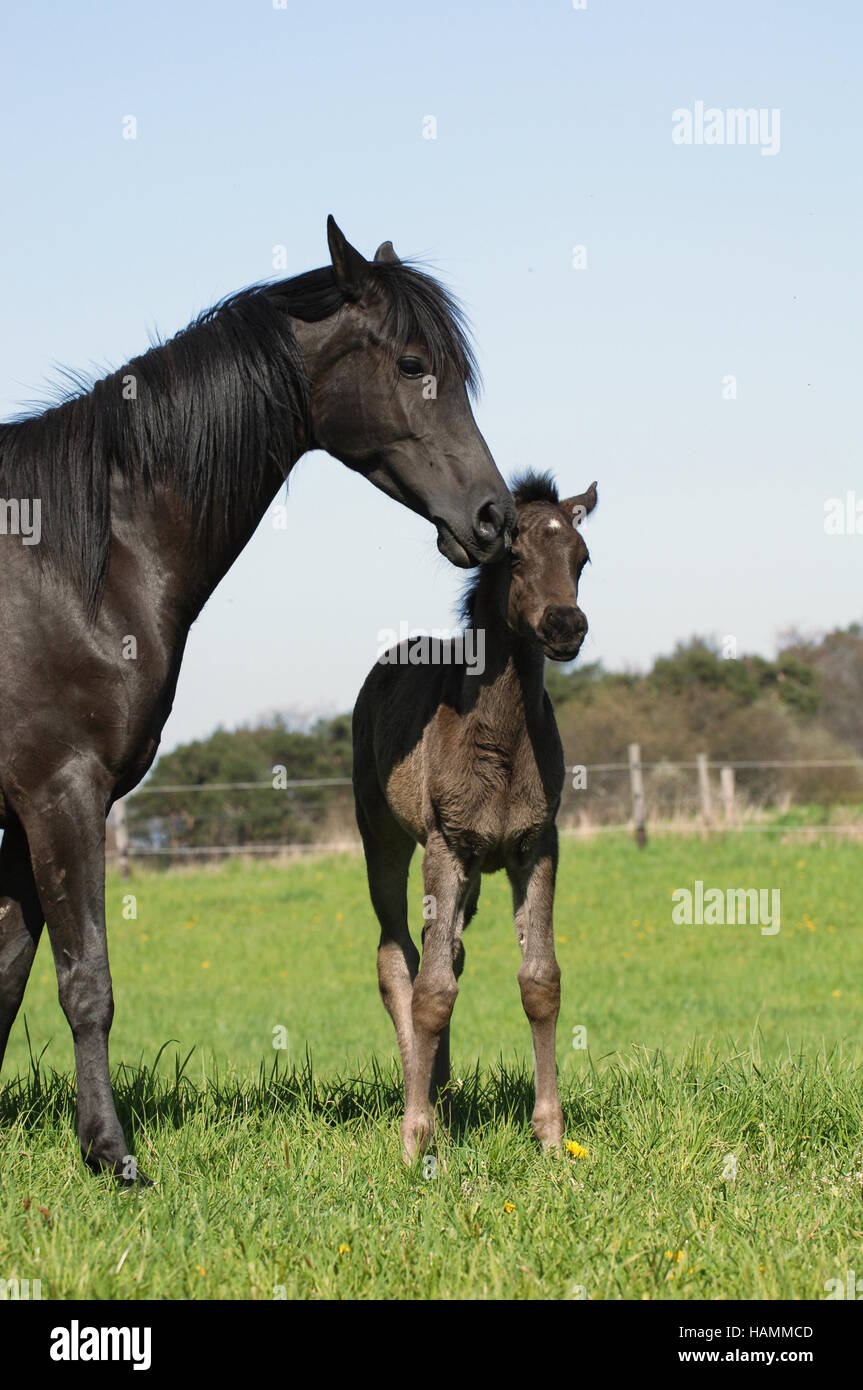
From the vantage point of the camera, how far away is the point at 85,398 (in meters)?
4.83

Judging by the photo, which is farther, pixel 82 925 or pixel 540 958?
pixel 540 958

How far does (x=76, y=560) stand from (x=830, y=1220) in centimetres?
322

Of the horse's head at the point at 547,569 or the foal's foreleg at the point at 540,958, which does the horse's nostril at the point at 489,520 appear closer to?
the horse's head at the point at 547,569

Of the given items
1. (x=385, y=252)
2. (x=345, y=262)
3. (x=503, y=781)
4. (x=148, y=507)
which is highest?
(x=385, y=252)

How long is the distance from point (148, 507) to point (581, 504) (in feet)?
5.56

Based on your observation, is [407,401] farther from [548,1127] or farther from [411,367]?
[548,1127]

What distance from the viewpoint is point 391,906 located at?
6059mm

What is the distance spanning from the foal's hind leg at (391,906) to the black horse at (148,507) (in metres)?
1.72

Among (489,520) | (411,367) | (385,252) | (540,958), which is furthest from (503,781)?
(385,252)

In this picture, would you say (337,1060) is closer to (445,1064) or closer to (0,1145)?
(445,1064)

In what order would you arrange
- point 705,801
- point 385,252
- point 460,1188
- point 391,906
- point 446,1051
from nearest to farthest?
point 460,1188
point 385,252
point 446,1051
point 391,906
point 705,801

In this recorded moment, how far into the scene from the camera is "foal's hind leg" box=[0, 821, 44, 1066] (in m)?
4.86

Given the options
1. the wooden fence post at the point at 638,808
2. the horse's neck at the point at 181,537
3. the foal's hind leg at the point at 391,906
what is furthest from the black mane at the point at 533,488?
the wooden fence post at the point at 638,808
